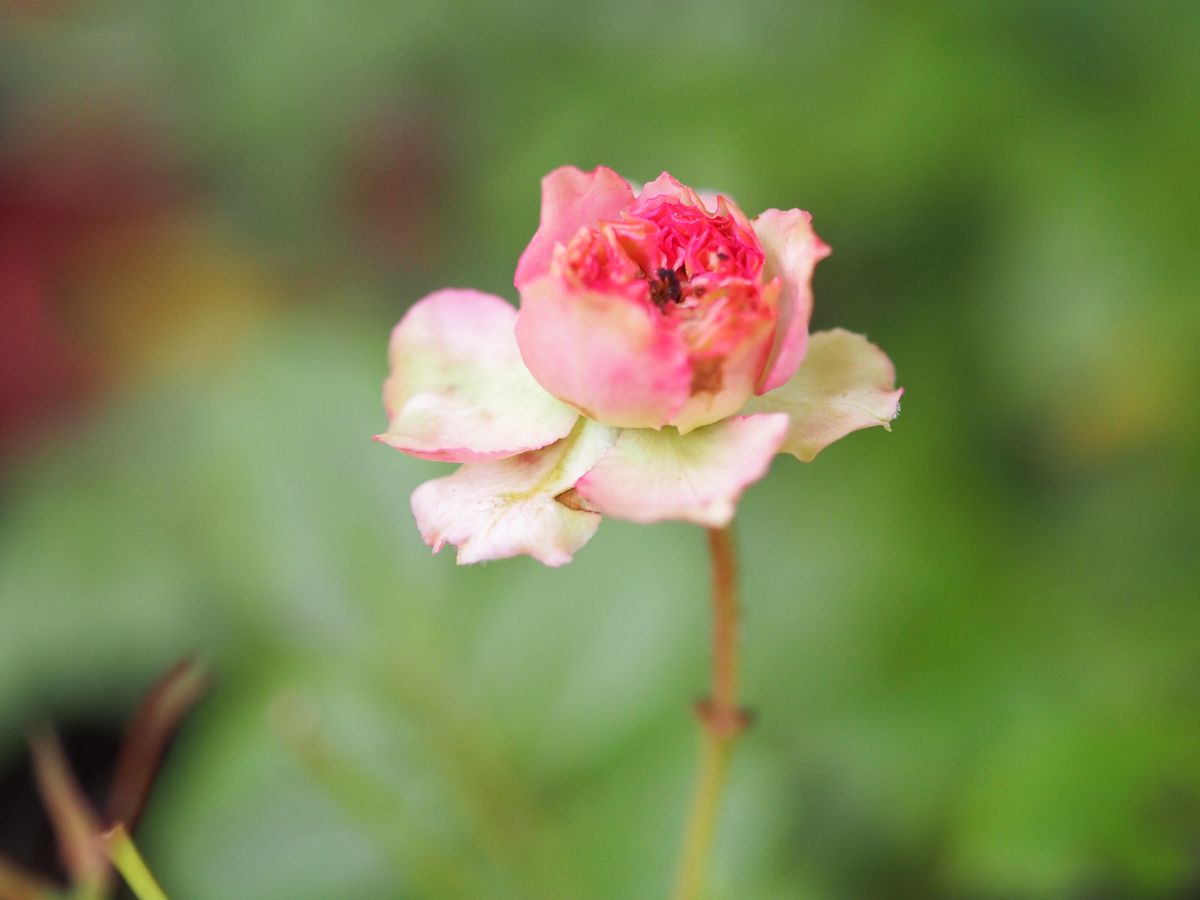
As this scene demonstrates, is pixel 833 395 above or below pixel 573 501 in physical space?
above

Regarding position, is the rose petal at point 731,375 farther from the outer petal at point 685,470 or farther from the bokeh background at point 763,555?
the bokeh background at point 763,555

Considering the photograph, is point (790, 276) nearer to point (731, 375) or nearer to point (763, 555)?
point (731, 375)

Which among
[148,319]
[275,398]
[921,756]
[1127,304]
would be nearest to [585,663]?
[921,756]

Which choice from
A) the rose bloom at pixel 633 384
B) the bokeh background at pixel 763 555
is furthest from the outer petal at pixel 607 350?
the bokeh background at pixel 763 555

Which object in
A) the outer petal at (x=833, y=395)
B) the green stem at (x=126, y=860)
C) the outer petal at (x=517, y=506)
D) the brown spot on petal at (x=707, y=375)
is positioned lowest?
the green stem at (x=126, y=860)

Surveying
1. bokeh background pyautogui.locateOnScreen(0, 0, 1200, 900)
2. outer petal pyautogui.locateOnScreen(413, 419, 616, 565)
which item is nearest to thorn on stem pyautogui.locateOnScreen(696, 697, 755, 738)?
outer petal pyautogui.locateOnScreen(413, 419, 616, 565)

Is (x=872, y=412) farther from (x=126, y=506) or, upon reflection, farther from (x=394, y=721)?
(x=126, y=506)

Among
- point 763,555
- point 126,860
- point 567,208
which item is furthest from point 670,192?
point 763,555
